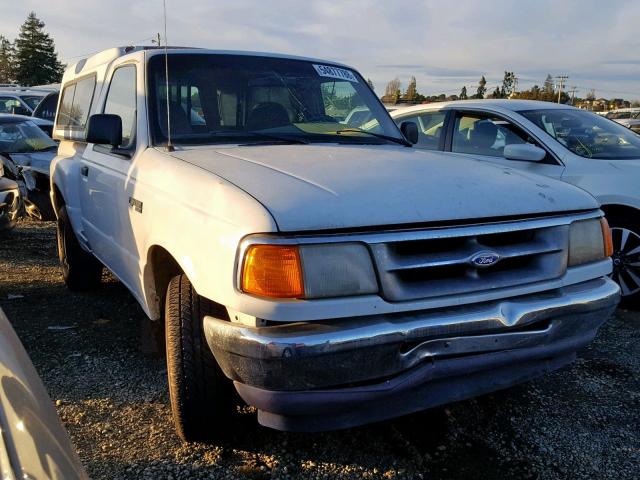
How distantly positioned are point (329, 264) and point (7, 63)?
87157 mm

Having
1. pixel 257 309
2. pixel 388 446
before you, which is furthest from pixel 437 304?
pixel 388 446

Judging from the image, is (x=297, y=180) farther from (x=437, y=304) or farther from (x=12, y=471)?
(x=12, y=471)

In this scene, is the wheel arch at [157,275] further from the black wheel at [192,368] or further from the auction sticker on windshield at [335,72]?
the auction sticker on windshield at [335,72]

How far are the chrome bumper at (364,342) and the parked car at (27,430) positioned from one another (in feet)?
2.34

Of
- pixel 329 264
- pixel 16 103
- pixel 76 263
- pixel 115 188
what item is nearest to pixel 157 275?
pixel 115 188

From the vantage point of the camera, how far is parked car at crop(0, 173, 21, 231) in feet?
18.9

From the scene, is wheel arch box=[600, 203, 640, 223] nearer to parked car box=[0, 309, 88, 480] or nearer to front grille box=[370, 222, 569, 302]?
front grille box=[370, 222, 569, 302]

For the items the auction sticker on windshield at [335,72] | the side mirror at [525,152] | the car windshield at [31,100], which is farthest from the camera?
the car windshield at [31,100]

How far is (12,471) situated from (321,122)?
2772 mm

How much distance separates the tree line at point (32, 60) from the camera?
224ft

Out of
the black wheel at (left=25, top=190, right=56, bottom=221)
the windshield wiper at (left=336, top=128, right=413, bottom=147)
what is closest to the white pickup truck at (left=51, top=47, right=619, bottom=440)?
the windshield wiper at (left=336, top=128, right=413, bottom=147)

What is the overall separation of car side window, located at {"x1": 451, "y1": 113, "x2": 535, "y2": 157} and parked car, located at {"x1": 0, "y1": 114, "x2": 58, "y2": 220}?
559 centimetres

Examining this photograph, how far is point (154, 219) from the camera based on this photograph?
2.67 m

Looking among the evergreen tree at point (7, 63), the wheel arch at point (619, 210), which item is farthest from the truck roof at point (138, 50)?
the evergreen tree at point (7, 63)
